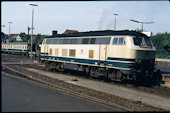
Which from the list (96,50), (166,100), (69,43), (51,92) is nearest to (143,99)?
(166,100)

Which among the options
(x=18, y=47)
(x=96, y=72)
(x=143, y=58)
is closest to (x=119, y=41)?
(x=143, y=58)

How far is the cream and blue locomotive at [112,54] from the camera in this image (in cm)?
1642

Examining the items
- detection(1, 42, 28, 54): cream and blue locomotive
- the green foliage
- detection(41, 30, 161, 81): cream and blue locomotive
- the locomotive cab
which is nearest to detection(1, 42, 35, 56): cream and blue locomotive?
detection(1, 42, 28, 54): cream and blue locomotive

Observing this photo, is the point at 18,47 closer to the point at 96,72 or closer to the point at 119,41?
the point at 96,72

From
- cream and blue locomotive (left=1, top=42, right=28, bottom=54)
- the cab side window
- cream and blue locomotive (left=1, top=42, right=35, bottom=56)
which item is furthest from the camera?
cream and blue locomotive (left=1, top=42, right=28, bottom=54)

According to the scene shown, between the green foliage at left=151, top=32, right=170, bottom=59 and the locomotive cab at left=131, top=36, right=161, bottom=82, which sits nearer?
the locomotive cab at left=131, top=36, right=161, bottom=82

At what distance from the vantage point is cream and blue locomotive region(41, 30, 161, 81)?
16422mm

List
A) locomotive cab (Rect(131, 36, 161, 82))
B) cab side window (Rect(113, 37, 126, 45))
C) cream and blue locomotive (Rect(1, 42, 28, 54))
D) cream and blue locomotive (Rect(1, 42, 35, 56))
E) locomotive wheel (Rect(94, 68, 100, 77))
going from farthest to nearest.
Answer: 1. cream and blue locomotive (Rect(1, 42, 28, 54))
2. cream and blue locomotive (Rect(1, 42, 35, 56))
3. locomotive wheel (Rect(94, 68, 100, 77))
4. cab side window (Rect(113, 37, 126, 45))
5. locomotive cab (Rect(131, 36, 161, 82))

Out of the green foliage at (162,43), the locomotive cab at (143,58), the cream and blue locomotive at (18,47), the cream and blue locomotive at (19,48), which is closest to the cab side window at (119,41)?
the locomotive cab at (143,58)

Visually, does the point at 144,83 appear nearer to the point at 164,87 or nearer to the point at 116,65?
the point at 164,87

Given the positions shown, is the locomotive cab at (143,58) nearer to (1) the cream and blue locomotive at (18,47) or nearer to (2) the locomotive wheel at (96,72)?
(2) the locomotive wheel at (96,72)

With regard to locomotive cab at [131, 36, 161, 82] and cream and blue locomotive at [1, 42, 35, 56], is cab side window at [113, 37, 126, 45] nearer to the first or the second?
locomotive cab at [131, 36, 161, 82]

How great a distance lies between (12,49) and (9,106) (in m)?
57.5

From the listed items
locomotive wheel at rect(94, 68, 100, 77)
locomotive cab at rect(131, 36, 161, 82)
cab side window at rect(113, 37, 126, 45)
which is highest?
cab side window at rect(113, 37, 126, 45)
